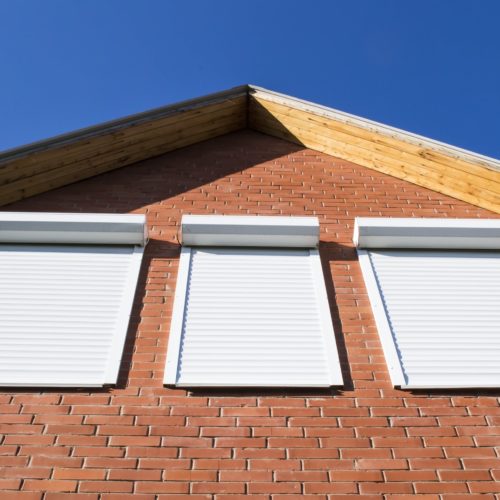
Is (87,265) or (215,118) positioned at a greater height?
(215,118)

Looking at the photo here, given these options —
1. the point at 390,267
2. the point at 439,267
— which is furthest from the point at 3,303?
the point at 439,267

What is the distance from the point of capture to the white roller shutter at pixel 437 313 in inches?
162

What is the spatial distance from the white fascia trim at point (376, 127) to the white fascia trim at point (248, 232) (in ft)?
5.39

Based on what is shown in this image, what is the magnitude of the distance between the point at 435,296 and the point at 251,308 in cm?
157

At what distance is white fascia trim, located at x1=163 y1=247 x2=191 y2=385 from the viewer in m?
4.01

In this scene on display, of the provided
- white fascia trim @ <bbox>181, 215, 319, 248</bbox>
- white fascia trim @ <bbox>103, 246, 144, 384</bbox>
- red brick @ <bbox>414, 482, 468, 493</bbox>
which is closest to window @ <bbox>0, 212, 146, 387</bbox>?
white fascia trim @ <bbox>103, 246, 144, 384</bbox>

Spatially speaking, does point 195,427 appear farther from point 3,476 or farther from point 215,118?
point 215,118

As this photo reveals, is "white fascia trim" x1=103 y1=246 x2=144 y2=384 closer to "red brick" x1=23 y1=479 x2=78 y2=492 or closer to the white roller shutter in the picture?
"red brick" x1=23 y1=479 x2=78 y2=492

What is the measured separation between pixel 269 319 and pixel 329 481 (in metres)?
1.46

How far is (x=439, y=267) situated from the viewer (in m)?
5.11

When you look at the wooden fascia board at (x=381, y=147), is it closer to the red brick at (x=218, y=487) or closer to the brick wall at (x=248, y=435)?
the brick wall at (x=248, y=435)

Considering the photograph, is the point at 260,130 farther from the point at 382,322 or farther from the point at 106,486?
the point at 106,486

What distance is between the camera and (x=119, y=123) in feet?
20.3

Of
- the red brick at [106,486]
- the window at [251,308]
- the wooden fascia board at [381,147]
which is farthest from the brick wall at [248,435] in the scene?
the wooden fascia board at [381,147]
